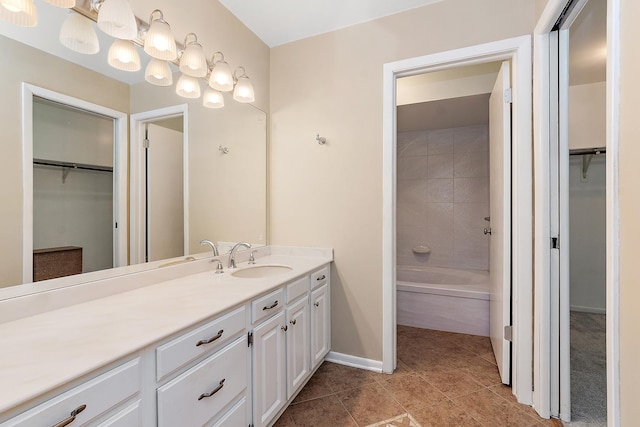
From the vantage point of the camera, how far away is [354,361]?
7.02 feet

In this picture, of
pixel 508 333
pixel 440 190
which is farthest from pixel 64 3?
pixel 440 190

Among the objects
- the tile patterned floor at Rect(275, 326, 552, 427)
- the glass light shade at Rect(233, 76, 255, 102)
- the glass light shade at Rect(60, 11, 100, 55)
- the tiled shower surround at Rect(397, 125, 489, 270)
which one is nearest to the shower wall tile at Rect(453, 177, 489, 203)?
the tiled shower surround at Rect(397, 125, 489, 270)

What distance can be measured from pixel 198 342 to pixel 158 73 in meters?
1.34

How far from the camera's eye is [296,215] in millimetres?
2344

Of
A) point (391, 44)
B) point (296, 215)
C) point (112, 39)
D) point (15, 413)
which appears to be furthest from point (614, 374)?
point (112, 39)

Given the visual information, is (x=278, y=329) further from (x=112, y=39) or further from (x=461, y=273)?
(x=461, y=273)

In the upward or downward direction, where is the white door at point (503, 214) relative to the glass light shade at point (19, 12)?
downward

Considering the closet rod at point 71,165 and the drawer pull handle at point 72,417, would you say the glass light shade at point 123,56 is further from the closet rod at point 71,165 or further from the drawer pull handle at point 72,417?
the drawer pull handle at point 72,417

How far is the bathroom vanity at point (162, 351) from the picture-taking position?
697mm

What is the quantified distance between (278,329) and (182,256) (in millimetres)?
698

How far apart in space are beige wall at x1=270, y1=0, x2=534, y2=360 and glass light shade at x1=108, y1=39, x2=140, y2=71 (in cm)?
114

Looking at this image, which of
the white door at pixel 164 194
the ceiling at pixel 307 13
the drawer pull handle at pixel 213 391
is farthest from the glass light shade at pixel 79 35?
the drawer pull handle at pixel 213 391

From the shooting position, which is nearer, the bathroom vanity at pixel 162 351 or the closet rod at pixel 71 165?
the bathroom vanity at pixel 162 351

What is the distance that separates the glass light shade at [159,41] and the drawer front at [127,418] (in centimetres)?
152
